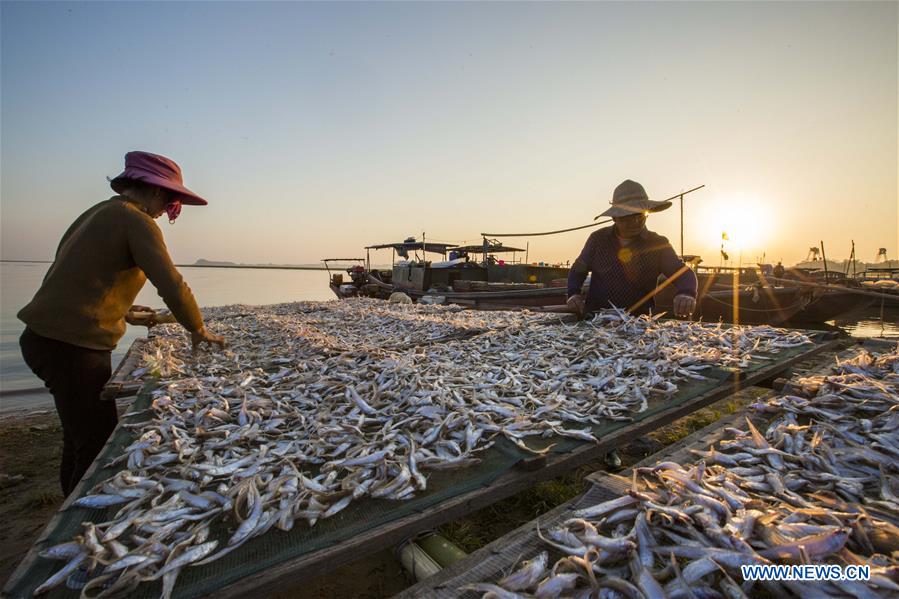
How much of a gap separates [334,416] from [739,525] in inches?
98.6

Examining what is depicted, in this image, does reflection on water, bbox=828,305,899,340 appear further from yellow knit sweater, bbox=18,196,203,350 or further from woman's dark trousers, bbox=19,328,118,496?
woman's dark trousers, bbox=19,328,118,496

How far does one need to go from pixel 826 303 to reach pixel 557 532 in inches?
861

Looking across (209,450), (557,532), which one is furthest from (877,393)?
(209,450)

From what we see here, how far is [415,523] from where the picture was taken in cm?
180

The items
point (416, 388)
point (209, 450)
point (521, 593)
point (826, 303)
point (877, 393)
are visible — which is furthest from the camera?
point (826, 303)

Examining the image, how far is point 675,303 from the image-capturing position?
17.1 ft

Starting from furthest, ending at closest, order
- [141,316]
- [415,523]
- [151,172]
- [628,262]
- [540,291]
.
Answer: [540,291] < [628,262] < [141,316] < [151,172] < [415,523]

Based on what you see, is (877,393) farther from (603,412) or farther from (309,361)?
(309,361)

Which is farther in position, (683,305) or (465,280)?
(465,280)

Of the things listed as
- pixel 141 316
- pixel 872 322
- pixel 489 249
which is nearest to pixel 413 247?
pixel 489 249

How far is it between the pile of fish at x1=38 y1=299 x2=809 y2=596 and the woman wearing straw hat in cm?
60

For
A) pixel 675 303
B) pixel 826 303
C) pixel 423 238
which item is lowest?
pixel 826 303

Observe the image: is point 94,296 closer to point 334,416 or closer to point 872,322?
point 334,416

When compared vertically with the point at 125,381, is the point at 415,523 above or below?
below
